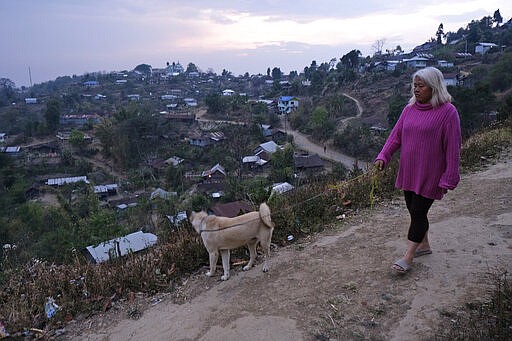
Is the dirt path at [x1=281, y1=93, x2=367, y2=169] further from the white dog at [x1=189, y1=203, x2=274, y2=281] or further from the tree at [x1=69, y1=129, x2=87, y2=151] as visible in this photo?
the white dog at [x1=189, y1=203, x2=274, y2=281]

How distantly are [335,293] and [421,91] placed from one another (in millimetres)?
1572

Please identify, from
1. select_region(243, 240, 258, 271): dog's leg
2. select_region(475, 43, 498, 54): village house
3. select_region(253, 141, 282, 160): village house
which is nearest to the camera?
select_region(243, 240, 258, 271): dog's leg

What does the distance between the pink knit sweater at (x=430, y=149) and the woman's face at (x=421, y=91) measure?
2.0 inches

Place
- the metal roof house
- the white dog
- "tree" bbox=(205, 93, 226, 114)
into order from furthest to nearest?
"tree" bbox=(205, 93, 226, 114)
the metal roof house
the white dog

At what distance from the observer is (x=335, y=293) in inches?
107

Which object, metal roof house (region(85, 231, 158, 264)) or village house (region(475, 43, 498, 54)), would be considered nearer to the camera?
metal roof house (region(85, 231, 158, 264))

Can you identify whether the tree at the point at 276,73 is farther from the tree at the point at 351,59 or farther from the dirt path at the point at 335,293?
the dirt path at the point at 335,293

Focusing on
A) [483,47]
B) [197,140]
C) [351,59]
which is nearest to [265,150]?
[197,140]

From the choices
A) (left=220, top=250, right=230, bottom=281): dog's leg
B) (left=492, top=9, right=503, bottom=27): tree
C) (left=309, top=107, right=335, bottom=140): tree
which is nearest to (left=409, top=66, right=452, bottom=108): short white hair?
(left=220, top=250, right=230, bottom=281): dog's leg

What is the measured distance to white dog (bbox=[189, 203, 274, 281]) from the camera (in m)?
2.98

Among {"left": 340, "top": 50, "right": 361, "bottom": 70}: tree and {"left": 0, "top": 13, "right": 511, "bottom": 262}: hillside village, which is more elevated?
{"left": 340, "top": 50, "right": 361, "bottom": 70}: tree

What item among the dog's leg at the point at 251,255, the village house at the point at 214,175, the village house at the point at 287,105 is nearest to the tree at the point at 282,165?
the village house at the point at 214,175

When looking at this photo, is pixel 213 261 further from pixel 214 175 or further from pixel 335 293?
pixel 214 175

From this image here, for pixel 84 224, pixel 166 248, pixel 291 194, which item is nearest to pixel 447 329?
pixel 166 248
